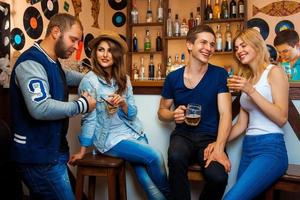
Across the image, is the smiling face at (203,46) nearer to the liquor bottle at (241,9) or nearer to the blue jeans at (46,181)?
the blue jeans at (46,181)

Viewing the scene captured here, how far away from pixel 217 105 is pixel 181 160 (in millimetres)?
409

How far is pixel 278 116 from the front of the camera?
1575 millimetres

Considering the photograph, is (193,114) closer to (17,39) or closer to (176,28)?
(17,39)

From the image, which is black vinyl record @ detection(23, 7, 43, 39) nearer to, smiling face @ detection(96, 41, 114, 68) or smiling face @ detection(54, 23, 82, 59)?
smiling face @ detection(96, 41, 114, 68)

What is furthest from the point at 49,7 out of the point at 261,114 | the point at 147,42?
the point at 261,114

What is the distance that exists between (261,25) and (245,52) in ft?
9.73

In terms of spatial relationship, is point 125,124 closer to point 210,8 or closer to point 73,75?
point 73,75

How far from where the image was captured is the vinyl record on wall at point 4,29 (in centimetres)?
254

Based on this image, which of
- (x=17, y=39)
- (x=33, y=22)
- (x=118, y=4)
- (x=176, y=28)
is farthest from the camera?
(x=118, y=4)

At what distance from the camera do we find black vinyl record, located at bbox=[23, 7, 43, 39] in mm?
3051

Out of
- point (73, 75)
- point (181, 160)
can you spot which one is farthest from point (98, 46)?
point (181, 160)

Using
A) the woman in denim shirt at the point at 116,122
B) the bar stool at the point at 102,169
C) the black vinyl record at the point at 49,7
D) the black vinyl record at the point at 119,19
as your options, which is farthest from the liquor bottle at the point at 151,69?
the bar stool at the point at 102,169

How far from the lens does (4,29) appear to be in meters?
2.60

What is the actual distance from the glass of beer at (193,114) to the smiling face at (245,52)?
363 mm
